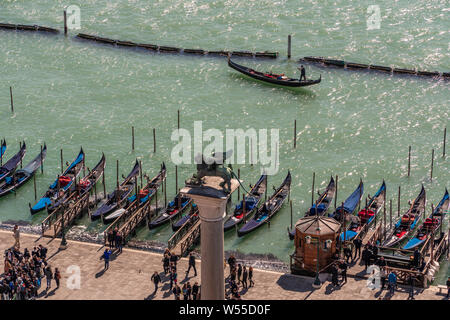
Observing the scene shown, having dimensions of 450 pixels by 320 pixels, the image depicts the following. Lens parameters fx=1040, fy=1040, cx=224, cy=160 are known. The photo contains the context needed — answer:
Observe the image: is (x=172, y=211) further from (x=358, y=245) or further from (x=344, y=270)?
(x=344, y=270)

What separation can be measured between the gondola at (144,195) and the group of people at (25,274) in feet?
21.8

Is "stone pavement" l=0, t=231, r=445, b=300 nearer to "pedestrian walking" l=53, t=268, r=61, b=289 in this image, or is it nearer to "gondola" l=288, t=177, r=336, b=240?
"pedestrian walking" l=53, t=268, r=61, b=289

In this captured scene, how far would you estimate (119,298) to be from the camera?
46.6 m

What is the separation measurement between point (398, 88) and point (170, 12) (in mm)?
27219

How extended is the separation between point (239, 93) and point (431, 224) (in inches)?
1057

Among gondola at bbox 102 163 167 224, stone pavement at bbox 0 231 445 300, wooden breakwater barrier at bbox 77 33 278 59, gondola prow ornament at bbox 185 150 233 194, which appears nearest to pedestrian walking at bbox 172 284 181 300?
stone pavement at bbox 0 231 445 300

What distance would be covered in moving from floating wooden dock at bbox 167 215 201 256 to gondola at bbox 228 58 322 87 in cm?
2455

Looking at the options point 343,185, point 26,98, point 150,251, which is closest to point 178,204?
point 150,251

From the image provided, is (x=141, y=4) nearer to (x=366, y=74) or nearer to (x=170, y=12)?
(x=170, y=12)

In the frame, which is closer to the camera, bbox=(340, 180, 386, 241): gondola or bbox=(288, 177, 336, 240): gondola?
bbox=(340, 180, 386, 241): gondola

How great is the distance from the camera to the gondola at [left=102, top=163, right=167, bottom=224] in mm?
56312

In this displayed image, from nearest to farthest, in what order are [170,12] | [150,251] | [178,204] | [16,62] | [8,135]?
1. [150,251]
2. [178,204]
3. [8,135]
4. [16,62]
5. [170,12]

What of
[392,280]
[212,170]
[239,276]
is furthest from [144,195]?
[212,170]
